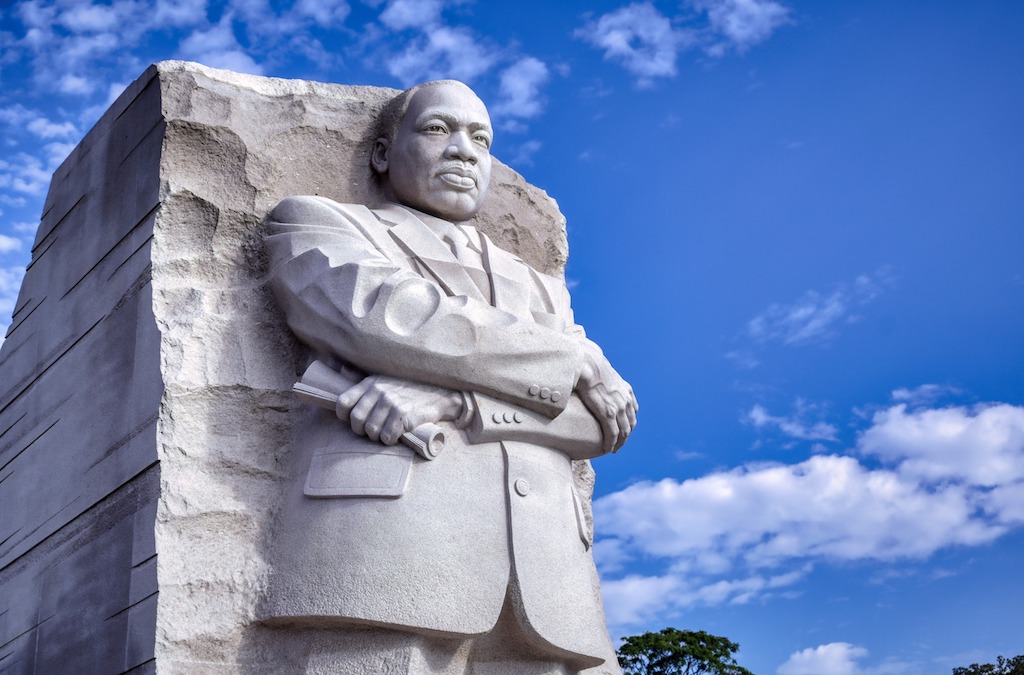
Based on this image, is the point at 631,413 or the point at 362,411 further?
the point at 631,413

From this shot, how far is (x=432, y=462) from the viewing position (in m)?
4.45

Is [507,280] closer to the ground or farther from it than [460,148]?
closer to the ground

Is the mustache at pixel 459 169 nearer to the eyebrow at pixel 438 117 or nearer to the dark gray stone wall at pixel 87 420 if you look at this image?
the eyebrow at pixel 438 117

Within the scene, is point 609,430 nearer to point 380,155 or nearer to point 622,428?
point 622,428

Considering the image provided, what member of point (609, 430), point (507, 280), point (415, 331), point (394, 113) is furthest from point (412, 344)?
point (394, 113)

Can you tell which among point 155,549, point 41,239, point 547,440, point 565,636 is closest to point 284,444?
point 155,549

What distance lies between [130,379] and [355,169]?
145 centimetres

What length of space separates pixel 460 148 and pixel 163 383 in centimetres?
169

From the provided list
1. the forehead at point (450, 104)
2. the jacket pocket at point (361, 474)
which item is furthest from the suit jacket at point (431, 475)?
the forehead at point (450, 104)

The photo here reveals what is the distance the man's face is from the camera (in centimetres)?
542

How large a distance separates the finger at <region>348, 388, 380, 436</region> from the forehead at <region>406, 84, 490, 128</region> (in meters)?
1.55

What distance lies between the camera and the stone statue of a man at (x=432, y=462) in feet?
13.9

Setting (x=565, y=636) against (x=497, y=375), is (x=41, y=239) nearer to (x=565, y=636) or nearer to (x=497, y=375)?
(x=497, y=375)

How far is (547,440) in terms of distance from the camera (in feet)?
15.7
